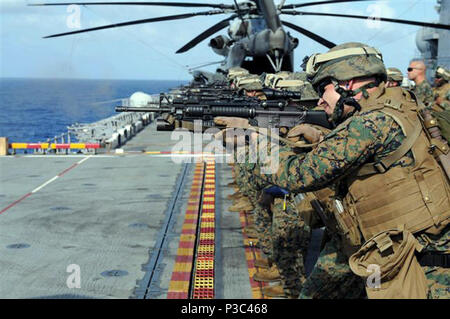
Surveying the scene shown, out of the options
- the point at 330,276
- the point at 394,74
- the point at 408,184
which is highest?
the point at 394,74

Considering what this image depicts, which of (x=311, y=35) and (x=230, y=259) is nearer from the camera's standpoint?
(x=230, y=259)

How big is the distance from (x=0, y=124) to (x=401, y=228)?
2794 inches

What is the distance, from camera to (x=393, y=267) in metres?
3.44

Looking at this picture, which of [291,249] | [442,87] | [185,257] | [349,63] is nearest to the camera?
[349,63]

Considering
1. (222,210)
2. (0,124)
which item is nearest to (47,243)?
(222,210)

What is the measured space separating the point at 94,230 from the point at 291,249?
13.3 ft

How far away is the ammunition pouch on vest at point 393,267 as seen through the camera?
3.43 metres

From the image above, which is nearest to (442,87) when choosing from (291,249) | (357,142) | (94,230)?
(291,249)

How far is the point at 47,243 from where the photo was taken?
8102mm

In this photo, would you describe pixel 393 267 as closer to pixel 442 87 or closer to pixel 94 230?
pixel 94 230

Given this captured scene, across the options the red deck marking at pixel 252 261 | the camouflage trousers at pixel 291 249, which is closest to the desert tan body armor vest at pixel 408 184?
the camouflage trousers at pixel 291 249

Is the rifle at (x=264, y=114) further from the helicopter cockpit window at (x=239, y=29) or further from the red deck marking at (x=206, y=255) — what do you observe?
the helicopter cockpit window at (x=239, y=29)

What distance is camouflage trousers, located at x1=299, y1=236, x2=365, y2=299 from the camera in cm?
441
